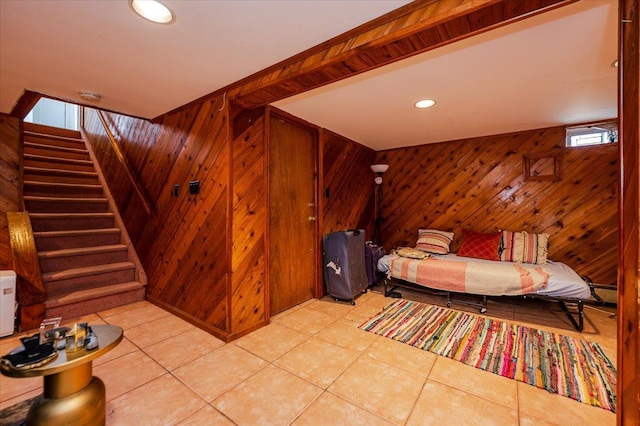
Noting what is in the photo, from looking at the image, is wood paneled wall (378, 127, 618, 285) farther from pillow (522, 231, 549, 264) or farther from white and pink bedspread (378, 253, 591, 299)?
white and pink bedspread (378, 253, 591, 299)

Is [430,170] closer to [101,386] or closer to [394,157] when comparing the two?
[394,157]

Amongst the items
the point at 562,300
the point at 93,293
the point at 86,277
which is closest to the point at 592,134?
the point at 562,300

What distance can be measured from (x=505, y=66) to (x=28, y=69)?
347cm

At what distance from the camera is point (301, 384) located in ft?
5.83

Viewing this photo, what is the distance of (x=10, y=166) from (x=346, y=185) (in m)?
3.77

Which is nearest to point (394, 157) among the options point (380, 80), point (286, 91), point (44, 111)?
point (380, 80)

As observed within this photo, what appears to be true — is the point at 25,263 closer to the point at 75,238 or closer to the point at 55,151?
the point at 75,238

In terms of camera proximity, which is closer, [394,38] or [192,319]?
[394,38]

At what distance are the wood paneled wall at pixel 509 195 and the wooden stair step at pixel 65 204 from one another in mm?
4372

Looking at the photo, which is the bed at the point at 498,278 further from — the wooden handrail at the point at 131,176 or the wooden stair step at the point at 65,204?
the wooden stair step at the point at 65,204

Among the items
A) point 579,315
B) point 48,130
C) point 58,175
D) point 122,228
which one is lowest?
point 579,315

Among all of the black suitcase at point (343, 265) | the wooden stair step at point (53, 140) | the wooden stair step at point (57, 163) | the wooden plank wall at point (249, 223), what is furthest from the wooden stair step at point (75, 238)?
the black suitcase at point (343, 265)

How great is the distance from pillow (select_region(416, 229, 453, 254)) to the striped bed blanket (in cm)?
45

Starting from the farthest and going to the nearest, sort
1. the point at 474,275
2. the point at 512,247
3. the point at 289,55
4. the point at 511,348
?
the point at 512,247 < the point at 474,275 < the point at 511,348 < the point at 289,55
